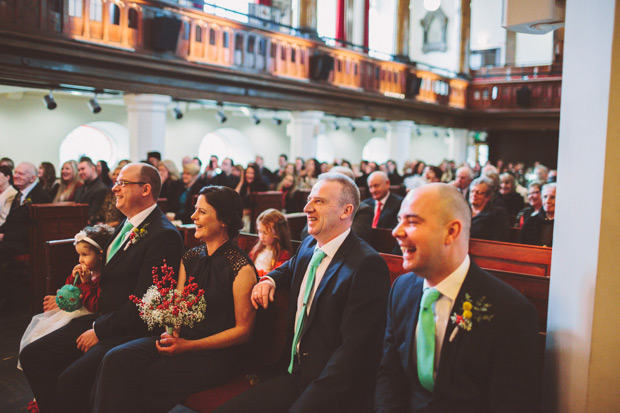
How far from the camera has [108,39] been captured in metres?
9.11

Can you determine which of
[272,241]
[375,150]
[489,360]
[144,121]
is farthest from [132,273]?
[375,150]

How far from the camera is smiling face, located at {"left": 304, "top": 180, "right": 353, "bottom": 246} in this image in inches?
100

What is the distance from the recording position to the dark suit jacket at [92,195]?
19.2 feet

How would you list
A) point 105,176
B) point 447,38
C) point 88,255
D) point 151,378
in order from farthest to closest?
point 447,38 < point 105,176 < point 88,255 < point 151,378

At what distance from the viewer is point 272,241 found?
12.8ft

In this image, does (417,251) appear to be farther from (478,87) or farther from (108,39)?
(478,87)

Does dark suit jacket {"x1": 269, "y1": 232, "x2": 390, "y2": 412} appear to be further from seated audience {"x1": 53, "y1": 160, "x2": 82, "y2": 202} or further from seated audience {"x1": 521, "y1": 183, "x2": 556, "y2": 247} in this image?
seated audience {"x1": 53, "y1": 160, "x2": 82, "y2": 202}

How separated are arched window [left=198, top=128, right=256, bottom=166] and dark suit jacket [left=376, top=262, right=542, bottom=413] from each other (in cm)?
1578

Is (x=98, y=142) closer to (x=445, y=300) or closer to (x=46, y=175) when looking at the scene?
(x=46, y=175)

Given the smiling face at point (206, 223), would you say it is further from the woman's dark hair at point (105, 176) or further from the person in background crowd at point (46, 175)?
the woman's dark hair at point (105, 176)

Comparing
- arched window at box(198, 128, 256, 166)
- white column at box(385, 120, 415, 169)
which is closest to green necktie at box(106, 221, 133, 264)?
white column at box(385, 120, 415, 169)

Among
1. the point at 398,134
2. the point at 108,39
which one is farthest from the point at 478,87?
the point at 108,39

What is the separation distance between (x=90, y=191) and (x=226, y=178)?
2.70 metres

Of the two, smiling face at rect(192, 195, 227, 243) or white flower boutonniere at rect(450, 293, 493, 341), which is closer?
white flower boutonniere at rect(450, 293, 493, 341)
